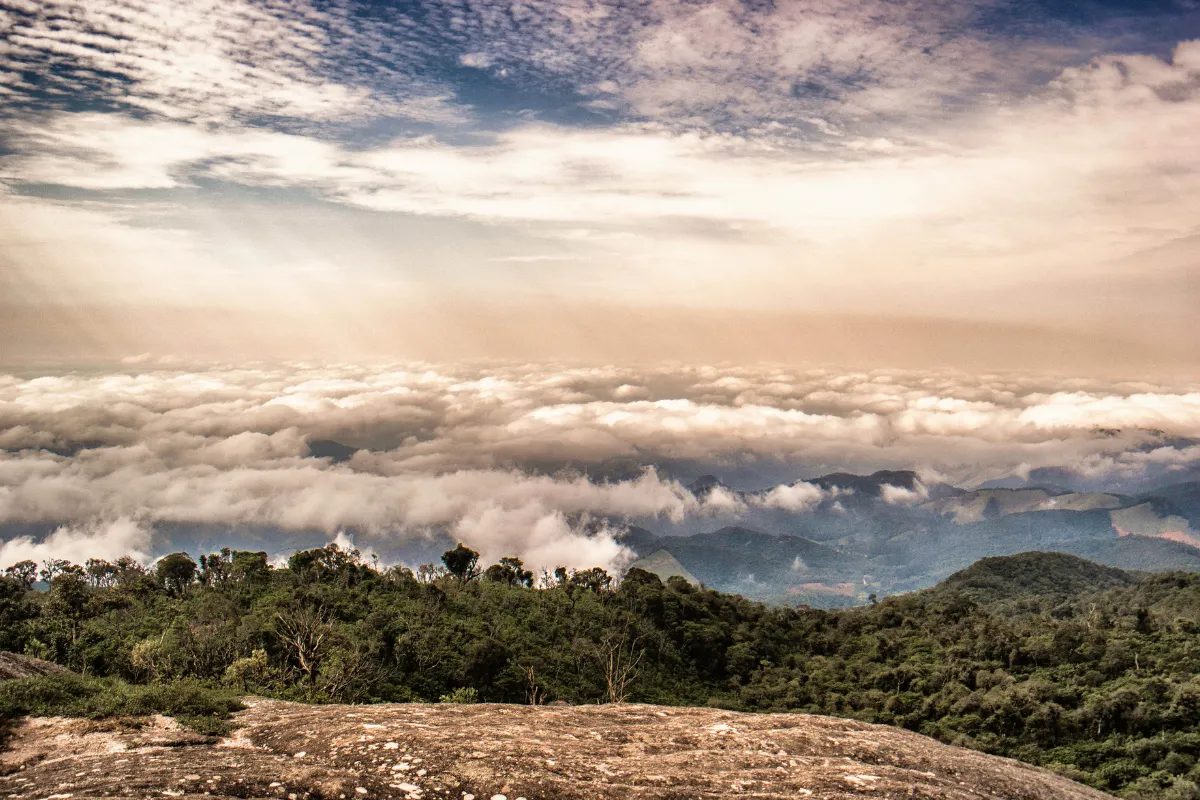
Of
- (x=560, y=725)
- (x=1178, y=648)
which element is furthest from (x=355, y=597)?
(x=1178, y=648)

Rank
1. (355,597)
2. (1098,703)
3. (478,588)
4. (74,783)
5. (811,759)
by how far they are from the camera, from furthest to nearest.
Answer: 1. (478,588)
2. (355,597)
3. (1098,703)
4. (811,759)
5. (74,783)

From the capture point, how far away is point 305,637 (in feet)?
190

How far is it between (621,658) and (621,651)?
1.20 metres

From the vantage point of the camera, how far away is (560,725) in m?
16.5

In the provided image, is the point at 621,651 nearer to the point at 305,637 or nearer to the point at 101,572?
the point at 305,637

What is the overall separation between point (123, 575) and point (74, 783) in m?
114

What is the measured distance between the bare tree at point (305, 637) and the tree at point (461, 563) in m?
50.9

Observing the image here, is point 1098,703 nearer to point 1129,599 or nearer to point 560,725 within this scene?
point 560,725

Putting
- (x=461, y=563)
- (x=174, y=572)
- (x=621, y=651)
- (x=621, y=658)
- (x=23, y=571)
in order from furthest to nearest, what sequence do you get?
1. (x=461, y=563)
2. (x=23, y=571)
3. (x=174, y=572)
4. (x=621, y=651)
5. (x=621, y=658)

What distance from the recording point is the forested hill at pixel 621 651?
53906 millimetres

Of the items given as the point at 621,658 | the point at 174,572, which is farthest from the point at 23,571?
the point at 621,658

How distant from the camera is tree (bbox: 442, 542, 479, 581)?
116 m

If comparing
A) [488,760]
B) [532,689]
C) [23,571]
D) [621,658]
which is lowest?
[23,571]

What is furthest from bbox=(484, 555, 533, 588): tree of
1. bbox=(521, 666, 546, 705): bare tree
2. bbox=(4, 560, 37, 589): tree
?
bbox=(4, 560, 37, 589): tree
